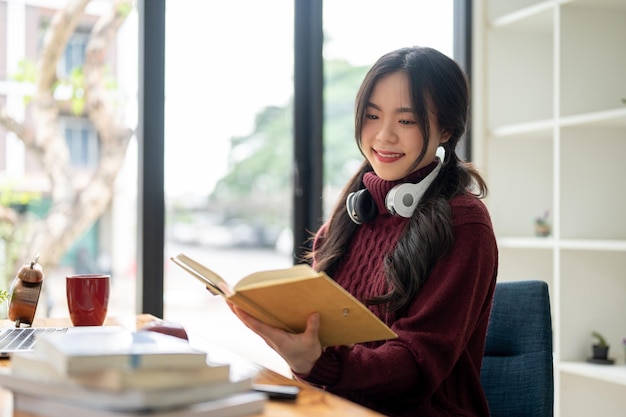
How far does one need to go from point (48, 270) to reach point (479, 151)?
2417 millimetres

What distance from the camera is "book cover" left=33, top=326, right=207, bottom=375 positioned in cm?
81

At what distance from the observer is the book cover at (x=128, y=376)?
791 millimetres

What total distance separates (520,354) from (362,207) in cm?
45

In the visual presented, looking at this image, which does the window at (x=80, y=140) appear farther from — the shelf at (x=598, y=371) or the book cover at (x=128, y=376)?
the book cover at (x=128, y=376)

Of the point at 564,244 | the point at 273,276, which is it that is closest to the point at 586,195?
the point at 564,244

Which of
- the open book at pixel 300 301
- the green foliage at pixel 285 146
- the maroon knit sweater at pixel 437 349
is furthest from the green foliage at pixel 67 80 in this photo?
the open book at pixel 300 301

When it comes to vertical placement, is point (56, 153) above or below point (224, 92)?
below

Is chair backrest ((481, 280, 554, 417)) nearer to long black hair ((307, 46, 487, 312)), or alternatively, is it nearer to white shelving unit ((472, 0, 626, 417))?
long black hair ((307, 46, 487, 312))

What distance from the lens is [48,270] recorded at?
401cm

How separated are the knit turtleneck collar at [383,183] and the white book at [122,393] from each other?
741mm

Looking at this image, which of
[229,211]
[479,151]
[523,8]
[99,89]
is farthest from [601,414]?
[99,89]

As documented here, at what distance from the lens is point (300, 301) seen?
1024mm

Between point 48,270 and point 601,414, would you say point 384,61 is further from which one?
point 48,270

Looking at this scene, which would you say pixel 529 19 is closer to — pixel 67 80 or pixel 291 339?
pixel 291 339
